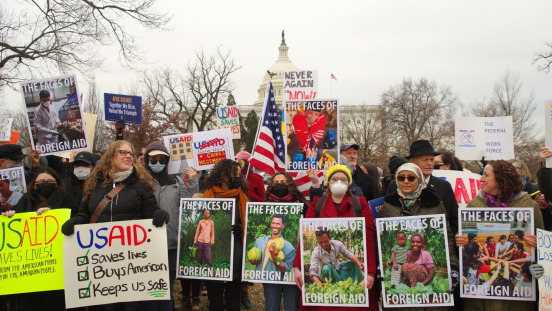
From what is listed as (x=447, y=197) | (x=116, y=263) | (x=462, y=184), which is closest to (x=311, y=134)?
(x=447, y=197)

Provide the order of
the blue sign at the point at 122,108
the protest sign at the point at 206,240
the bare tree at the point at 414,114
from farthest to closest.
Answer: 1. the bare tree at the point at 414,114
2. the blue sign at the point at 122,108
3. the protest sign at the point at 206,240

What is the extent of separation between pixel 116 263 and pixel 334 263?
224 centimetres

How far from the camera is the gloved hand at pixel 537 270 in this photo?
3502 millimetres

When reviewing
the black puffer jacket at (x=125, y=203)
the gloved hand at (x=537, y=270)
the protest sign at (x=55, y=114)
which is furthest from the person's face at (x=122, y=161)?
the gloved hand at (x=537, y=270)

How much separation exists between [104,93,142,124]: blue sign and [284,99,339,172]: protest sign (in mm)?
3011

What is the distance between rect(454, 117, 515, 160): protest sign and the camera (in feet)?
24.5

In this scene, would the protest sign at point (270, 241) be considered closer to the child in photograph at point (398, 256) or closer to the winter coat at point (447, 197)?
the child in photograph at point (398, 256)

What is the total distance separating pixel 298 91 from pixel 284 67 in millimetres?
90538

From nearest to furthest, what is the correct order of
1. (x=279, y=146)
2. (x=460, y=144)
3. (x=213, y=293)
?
(x=213, y=293)
(x=279, y=146)
(x=460, y=144)

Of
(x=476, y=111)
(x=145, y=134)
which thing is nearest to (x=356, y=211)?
(x=145, y=134)

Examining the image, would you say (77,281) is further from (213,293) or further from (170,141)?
(170,141)

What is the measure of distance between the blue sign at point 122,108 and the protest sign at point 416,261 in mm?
5190

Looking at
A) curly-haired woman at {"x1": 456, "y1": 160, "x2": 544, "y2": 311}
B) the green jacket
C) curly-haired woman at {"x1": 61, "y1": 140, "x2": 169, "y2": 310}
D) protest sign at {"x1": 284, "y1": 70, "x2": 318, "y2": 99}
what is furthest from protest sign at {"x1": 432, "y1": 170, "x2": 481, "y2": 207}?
protest sign at {"x1": 284, "y1": 70, "x2": 318, "y2": 99}

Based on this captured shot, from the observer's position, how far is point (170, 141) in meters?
6.04
